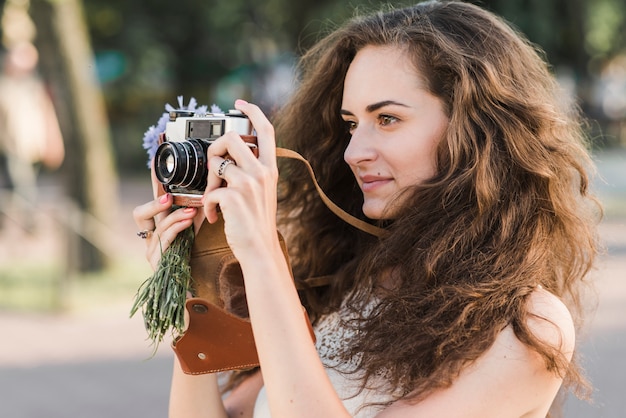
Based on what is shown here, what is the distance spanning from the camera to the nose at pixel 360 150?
2.07 m

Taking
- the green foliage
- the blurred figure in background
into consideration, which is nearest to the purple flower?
the blurred figure in background

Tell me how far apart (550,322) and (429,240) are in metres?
0.34

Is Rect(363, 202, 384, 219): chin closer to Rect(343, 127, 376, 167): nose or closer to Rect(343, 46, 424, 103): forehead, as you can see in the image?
Rect(343, 127, 376, 167): nose

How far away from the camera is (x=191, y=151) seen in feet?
6.14

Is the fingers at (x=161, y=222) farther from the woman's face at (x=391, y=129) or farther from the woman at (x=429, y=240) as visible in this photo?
the woman's face at (x=391, y=129)

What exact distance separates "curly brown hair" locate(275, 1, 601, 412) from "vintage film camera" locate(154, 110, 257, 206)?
0.45 meters

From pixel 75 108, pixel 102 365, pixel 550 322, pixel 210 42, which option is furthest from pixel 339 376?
pixel 210 42

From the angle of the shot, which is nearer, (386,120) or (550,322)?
(550,322)

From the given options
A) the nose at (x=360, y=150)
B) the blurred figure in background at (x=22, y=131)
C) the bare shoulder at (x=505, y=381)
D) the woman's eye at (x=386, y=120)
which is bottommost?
the bare shoulder at (x=505, y=381)

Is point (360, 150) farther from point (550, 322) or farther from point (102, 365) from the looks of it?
point (102, 365)

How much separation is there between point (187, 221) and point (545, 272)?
80cm

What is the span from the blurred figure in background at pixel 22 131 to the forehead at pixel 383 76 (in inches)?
323

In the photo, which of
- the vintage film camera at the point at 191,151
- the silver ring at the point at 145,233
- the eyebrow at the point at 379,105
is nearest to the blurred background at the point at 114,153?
the silver ring at the point at 145,233

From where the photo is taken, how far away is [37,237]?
996 cm
